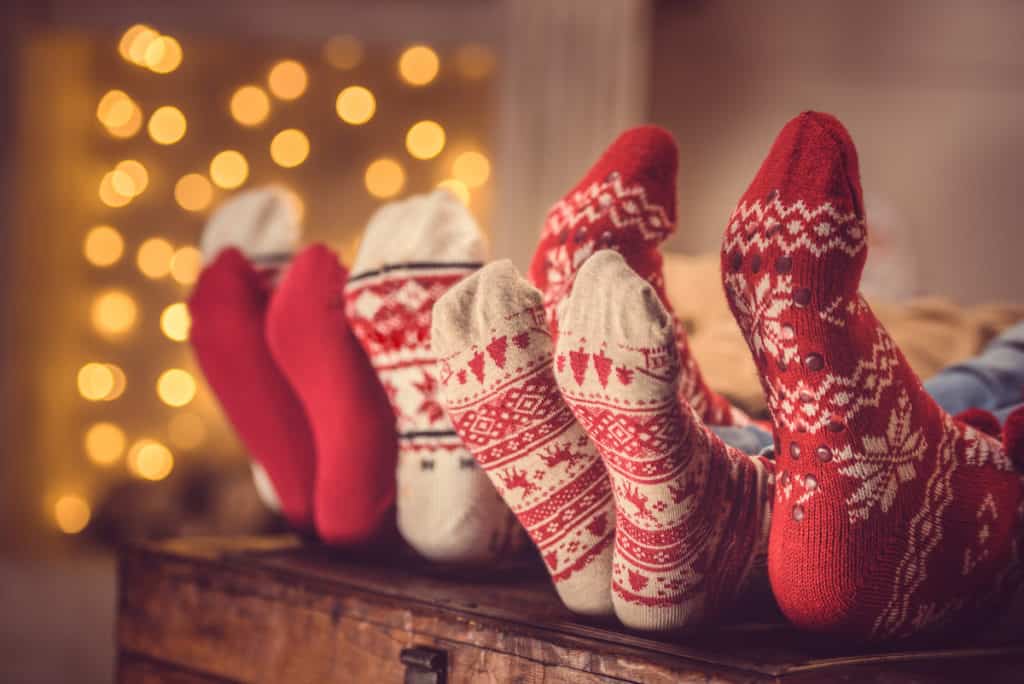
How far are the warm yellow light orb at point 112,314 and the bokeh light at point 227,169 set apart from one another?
45 centimetres

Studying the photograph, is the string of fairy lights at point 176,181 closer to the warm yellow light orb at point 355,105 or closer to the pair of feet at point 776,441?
the warm yellow light orb at point 355,105

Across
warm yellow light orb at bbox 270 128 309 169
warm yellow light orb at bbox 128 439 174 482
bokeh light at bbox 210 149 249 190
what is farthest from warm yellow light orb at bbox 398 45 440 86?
warm yellow light orb at bbox 128 439 174 482

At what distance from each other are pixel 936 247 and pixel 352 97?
180cm

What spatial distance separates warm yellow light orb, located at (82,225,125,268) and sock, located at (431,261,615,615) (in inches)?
108

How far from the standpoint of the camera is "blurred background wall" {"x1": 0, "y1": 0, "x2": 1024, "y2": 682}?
292cm

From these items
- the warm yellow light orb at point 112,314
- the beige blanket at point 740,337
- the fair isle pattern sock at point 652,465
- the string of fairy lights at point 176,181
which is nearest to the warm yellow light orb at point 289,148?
the string of fairy lights at point 176,181

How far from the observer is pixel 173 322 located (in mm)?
3096

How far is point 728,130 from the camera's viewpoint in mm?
3229

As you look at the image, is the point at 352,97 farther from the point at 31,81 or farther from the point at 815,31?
the point at 815,31

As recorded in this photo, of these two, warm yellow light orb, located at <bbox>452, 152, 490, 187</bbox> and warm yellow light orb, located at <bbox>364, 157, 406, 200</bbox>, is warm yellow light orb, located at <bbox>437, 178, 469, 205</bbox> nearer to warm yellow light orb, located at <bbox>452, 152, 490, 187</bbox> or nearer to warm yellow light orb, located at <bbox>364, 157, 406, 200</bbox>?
warm yellow light orb, located at <bbox>452, 152, 490, 187</bbox>

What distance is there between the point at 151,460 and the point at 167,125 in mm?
997

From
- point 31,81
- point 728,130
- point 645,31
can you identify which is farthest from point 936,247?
point 31,81

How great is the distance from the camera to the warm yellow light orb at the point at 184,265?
3.12m

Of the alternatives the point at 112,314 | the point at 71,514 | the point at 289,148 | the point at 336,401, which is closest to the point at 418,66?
the point at 289,148
